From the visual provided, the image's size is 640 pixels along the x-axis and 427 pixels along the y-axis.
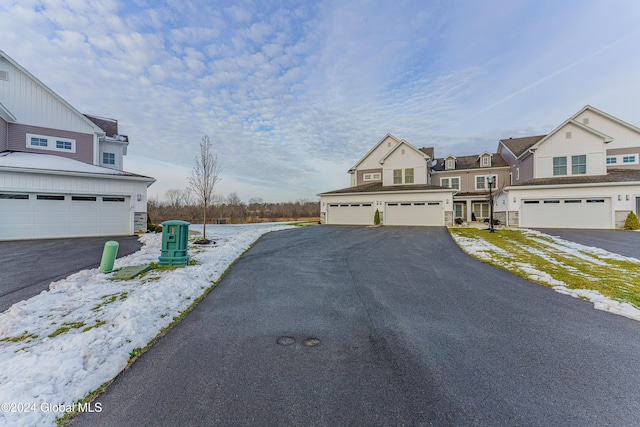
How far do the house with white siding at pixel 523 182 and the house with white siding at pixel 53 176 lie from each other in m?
15.8

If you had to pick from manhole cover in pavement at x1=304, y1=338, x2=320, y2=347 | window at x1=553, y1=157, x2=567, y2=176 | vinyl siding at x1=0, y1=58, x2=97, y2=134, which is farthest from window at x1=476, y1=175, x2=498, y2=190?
vinyl siding at x1=0, y1=58, x2=97, y2=134

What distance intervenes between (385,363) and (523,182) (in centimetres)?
2442

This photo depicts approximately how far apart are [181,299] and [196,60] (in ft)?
44.0

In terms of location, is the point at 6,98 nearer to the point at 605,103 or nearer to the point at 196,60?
the point at 196,60

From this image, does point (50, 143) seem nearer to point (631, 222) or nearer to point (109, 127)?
point (109, 127)

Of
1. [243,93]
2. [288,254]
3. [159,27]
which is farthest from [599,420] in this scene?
[243,93]

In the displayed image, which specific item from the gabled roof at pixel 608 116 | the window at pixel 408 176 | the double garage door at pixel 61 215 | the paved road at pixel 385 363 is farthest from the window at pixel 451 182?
the double garage door at pixel 61 215

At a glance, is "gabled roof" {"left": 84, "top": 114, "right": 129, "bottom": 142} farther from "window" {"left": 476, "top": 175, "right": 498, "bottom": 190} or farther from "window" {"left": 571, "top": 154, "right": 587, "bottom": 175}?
"window" {"left": 571, "top": 154, "right": 587, "bottom": 175}

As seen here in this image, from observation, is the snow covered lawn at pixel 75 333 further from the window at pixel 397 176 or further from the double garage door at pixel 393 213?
the window at pixel 397 176

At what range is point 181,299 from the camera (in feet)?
15.3

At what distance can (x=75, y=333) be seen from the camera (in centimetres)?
331

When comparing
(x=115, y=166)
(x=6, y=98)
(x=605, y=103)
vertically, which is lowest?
(x=115, y=166)

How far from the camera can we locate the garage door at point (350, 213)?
914 inches

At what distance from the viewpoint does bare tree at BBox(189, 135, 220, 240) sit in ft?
45.9
